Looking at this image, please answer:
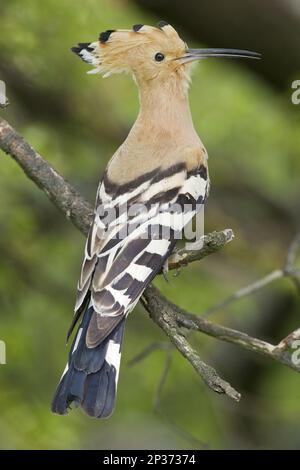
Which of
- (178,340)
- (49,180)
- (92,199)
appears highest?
(49,180)

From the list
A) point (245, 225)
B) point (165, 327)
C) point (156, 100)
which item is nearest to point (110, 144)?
point (245, 225)

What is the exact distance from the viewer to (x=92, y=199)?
531 centimetres

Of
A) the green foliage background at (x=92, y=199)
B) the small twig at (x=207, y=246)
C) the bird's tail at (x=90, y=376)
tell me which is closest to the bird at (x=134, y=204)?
the bird's tail at (x=90, y=376)

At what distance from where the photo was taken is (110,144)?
5.61 metres

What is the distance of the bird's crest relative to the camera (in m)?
3.79

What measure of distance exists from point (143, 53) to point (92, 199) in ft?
5.22

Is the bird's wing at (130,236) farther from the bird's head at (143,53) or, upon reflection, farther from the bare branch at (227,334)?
the bird's head at (143,53)

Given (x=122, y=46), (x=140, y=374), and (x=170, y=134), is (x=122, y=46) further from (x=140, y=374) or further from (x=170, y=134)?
(x=140, y=374)

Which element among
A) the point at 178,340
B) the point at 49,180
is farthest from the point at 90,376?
the point at 49,180

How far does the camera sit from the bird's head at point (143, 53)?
379 cm

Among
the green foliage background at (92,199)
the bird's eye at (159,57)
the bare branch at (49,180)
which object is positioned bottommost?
the green foliage background at (92,199)

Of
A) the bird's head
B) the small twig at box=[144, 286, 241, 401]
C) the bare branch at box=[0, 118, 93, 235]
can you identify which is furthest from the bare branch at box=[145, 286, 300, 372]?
the bird's head

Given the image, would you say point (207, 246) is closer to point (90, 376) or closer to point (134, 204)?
point (90, 376)

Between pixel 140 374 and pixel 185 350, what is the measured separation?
2.52 meters
